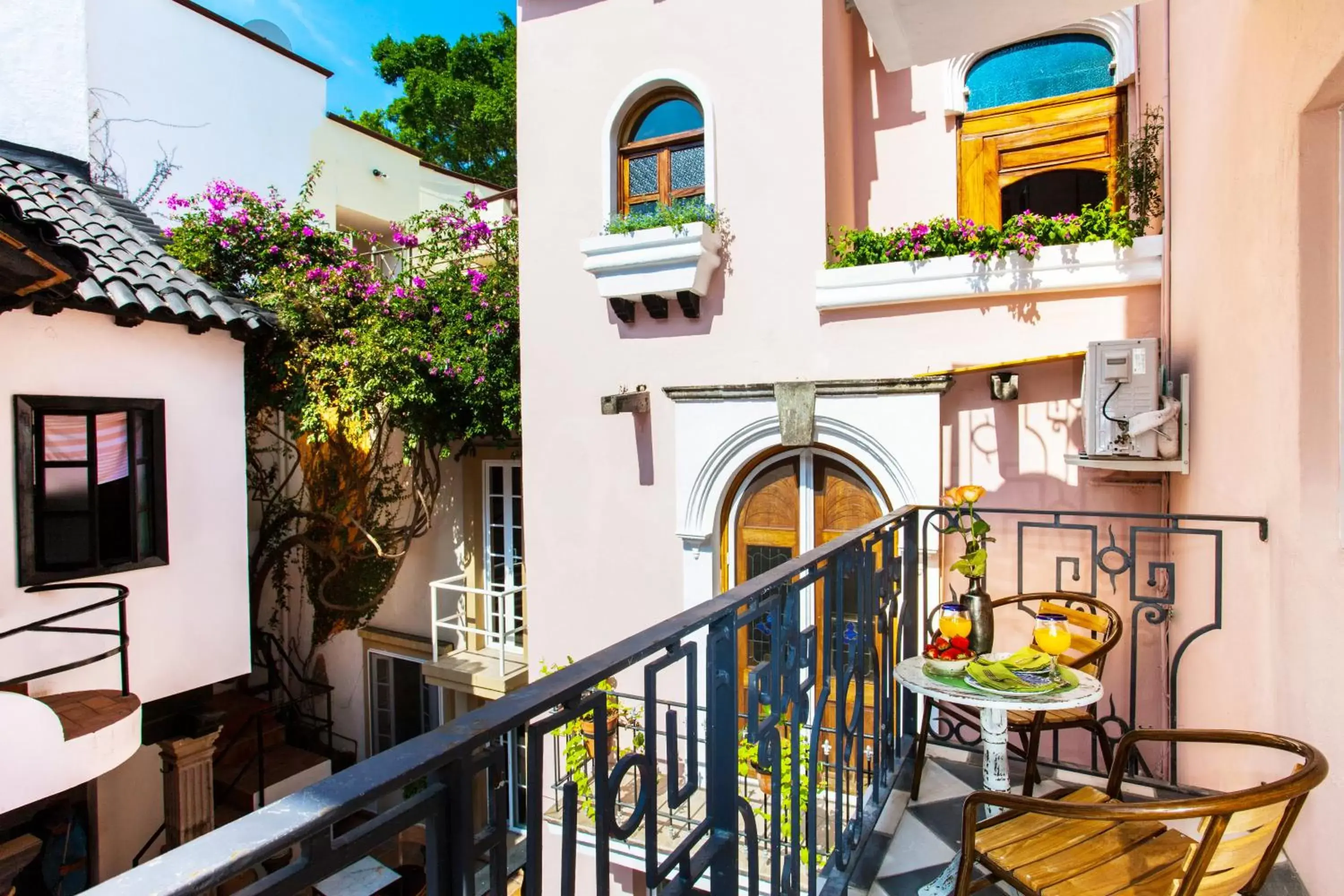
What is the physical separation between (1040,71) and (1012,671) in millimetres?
5439

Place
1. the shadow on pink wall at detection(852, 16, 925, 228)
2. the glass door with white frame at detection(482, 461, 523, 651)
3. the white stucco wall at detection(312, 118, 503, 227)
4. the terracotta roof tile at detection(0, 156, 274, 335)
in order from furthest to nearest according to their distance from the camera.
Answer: the white stucco wall at detection(312, 118, 503, 227)
the glass door with white frame at detection(482, 461, 523, 651)
the shadow on pink wall at detection(852, 16, 925, 228)
the terracotta roof tile at detection(0, 156, 274, 335)

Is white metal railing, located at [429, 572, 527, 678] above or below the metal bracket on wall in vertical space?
below

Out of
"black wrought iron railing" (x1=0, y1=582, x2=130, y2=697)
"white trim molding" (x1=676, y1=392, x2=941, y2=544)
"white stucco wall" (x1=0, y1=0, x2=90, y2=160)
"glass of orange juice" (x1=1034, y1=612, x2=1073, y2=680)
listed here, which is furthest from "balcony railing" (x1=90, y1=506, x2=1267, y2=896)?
"white stucco wall" (x1=0, y1=0, x2=90, y2=160)

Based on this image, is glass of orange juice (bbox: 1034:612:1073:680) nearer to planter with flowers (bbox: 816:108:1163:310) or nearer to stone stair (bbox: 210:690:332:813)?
planter with flowers (bbox: 816:108:1163:310)

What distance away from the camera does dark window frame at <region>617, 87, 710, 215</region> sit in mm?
6156

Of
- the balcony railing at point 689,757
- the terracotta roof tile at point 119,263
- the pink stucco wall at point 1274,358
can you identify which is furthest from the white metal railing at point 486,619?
the pink stucco wall at point 1274,358

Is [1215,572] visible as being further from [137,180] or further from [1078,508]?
[137,180]

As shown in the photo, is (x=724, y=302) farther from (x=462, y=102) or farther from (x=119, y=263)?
(x=462, y=102)

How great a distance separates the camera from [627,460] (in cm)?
624

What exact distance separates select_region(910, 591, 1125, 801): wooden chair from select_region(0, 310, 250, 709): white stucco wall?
6150 millimetres

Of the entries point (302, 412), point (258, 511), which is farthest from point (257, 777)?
point (302, 412)

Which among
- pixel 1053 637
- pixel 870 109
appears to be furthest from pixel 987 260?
pixel 1053 637

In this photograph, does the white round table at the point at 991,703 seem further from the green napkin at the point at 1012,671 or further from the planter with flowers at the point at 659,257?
the planter with flowers at the point at 659,257

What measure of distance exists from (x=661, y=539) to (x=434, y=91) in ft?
48.0
